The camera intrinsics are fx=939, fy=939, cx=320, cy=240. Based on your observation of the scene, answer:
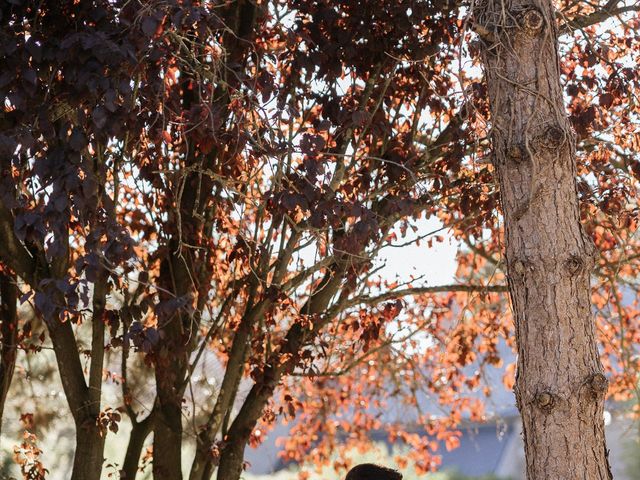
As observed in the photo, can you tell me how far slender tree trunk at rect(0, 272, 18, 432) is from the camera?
19.1 ft

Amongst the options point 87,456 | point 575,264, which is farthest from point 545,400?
point 87,456

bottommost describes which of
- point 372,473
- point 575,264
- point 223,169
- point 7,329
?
point 372,473

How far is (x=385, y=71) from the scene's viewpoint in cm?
528

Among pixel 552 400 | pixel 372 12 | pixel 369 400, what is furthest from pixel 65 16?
pixel 369 400

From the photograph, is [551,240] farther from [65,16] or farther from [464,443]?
[464,443]

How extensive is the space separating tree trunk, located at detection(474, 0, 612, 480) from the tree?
609 mm

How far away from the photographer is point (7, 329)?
5855 mm

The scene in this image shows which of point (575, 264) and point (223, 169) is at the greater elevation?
point (223, 169)

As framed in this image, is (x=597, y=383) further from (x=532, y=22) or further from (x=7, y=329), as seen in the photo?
(x=7, y=329)

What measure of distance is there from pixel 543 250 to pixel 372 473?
1.20 m

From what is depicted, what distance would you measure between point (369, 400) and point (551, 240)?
570 centimetres

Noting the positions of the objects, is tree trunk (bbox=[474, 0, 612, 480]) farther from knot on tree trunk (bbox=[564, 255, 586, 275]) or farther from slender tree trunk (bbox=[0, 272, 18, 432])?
slender tree trunk (bbox=[0, 272, 18, 432])

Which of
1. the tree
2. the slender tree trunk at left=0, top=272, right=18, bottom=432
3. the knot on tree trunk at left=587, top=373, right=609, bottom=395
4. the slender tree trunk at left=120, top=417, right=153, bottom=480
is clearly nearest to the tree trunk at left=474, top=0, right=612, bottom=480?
the knot on tree trunk at left=587, top=373, right=609, bottom=395

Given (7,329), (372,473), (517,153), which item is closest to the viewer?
(517,153)
